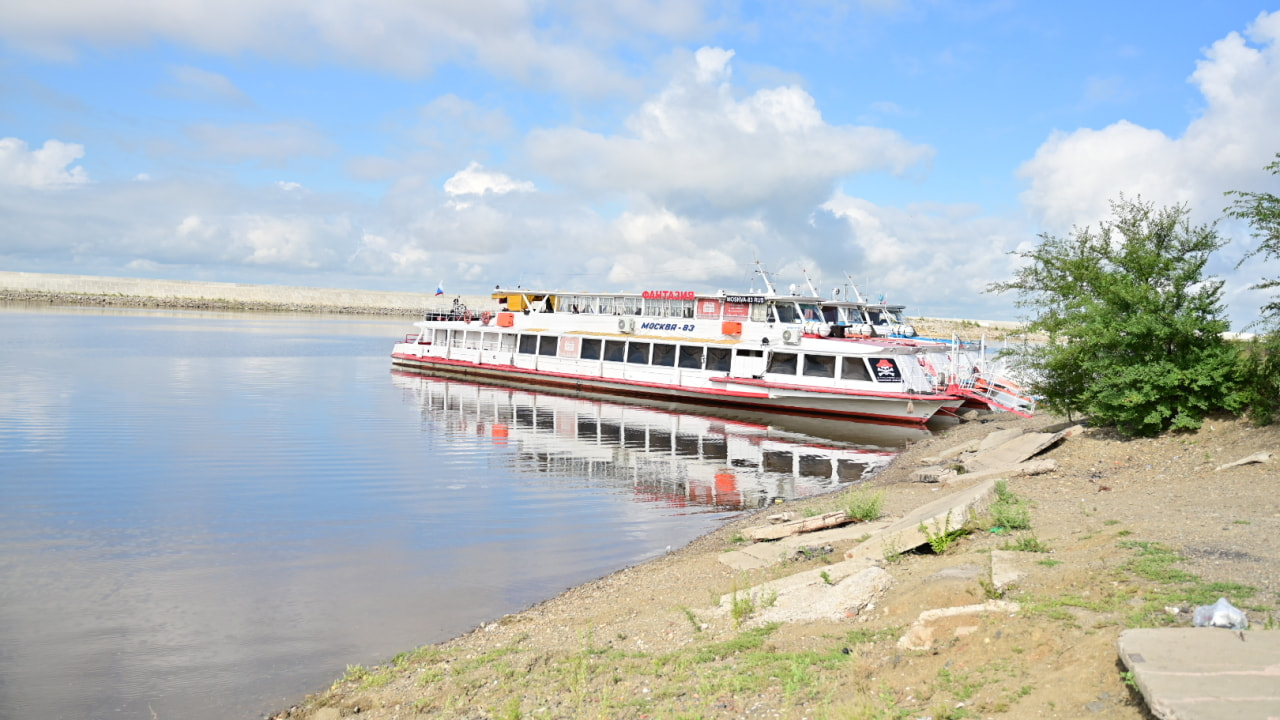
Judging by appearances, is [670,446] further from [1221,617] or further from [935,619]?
[1221,617]

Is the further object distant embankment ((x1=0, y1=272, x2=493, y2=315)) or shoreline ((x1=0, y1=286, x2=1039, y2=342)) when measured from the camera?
distant embankment ((x1=0, y1=272, x2=493, y2=315))

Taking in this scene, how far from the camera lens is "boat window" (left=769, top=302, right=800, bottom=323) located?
3541cm

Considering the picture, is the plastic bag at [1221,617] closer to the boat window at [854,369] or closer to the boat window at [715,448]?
the boat window at [715,448]

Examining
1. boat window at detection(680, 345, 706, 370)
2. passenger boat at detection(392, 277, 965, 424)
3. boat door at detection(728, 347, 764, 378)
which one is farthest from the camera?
boat window at detection(680, 345, 706, 370)

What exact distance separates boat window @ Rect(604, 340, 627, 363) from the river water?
131 inches

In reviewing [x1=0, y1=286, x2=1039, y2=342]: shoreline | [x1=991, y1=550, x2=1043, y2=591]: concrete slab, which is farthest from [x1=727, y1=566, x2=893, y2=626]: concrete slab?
[x1=0, y1=286, x2=1039, y2=342]: shoreline

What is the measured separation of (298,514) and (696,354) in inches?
882

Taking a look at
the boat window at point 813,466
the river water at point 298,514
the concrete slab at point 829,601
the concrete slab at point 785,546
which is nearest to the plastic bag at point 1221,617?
the concrete slab at point 829,601

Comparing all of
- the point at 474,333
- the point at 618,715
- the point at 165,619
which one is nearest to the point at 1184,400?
the point at 618,715

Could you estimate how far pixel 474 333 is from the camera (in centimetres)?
4681

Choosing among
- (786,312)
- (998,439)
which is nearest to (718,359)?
(786,312)

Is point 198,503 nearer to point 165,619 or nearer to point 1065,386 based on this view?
point 165,619

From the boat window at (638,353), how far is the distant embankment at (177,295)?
122 m

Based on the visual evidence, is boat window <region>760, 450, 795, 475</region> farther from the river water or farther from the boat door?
the boat door
